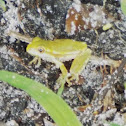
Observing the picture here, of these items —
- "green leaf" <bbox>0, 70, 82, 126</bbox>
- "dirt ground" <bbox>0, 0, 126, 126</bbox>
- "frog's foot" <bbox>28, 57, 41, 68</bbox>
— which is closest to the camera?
"green leaf" <bbox>0, 70, 82, 126</bbox>

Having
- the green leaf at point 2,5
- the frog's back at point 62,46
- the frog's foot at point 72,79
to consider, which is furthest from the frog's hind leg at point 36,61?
the green leaf at point 2,5

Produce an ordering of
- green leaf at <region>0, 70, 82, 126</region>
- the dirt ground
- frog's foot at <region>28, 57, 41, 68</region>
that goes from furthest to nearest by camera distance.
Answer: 1. frog's foot at <region>28, 57, 41, 68</region>
2. the dirt ground
3. green leaf at <region>0, 70, 82, 126</region>

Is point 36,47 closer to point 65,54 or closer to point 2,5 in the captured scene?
point 65,54

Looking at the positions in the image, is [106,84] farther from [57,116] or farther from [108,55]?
[57,116]

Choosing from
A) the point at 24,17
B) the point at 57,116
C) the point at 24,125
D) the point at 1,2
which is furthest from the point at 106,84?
the point at 1,2

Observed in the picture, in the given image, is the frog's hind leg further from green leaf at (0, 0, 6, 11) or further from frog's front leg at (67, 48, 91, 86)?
green leaf at (0, 0, 6, 11)

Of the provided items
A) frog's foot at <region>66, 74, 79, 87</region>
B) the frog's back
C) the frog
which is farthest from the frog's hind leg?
frog's foot at <region>66, 74, 79, 87</region>
